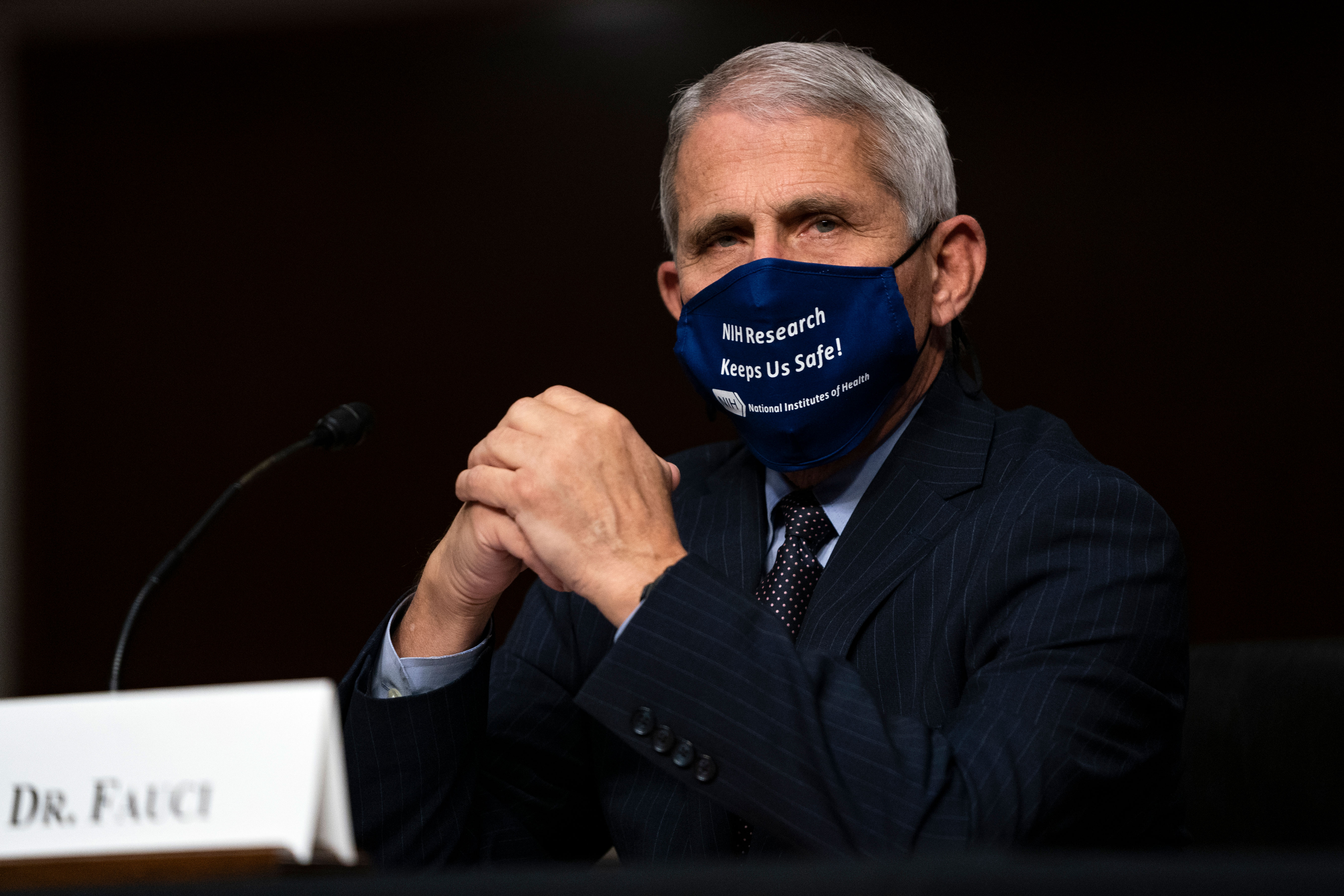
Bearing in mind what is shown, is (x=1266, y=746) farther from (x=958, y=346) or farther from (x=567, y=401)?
(x=567, y=401)

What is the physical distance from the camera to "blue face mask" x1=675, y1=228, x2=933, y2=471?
1.42 metres

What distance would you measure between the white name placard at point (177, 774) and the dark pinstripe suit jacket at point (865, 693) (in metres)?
0.37

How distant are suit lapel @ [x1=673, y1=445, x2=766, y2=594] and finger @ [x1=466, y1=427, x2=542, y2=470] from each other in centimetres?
36

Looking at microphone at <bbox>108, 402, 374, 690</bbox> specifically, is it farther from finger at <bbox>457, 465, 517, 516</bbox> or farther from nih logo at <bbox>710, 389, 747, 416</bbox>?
nih logo at <bbox>710, 389, 747, 416</bbox>

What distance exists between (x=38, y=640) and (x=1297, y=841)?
376cm

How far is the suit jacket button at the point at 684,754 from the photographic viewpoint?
1021 millimetres

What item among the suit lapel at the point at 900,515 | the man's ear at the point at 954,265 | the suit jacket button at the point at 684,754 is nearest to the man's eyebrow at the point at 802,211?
the man's ear at the point at 954,265

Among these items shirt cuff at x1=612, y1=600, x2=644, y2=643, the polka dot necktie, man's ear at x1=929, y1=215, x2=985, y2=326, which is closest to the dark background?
man's ear at x1=929, y1=215, x2=985, y2=326

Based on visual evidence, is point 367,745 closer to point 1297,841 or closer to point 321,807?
point 321,807

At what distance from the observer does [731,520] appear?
5.28 feet

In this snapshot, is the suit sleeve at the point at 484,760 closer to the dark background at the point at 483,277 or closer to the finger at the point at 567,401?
the finger at the point at 567,401

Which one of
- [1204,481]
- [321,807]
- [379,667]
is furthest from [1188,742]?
[1204,481]

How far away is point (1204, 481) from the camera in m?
3.62

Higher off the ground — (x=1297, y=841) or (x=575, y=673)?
(x=575, y=673)
